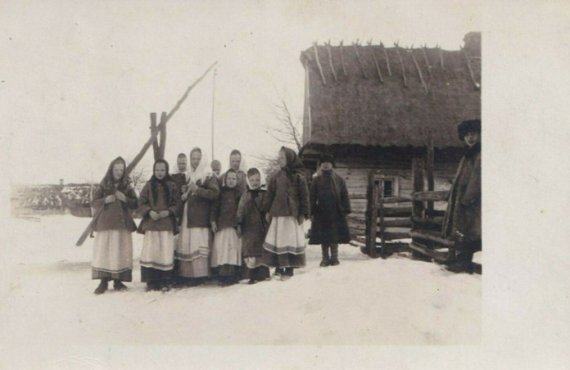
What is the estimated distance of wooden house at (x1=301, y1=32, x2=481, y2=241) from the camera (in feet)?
20.2

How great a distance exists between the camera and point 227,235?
13.9 ft

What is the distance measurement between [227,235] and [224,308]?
75 centimetres

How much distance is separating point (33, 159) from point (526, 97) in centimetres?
461

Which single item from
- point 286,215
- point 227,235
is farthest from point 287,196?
point 227,235

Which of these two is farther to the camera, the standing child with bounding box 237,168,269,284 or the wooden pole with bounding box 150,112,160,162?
the wooden pole with bounding box 150,112,160,162

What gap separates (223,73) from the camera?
434 cm

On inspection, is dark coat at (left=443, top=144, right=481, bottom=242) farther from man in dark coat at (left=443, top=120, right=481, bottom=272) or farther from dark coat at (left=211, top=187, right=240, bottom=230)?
dark coat at (left=211, top=187, right=240, bottom=230)

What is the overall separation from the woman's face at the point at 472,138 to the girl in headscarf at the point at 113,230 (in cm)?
329

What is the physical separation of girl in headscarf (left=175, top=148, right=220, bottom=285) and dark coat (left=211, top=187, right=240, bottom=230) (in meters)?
0.07

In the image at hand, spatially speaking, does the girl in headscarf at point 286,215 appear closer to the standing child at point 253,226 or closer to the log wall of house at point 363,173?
the standing child at point 253,226

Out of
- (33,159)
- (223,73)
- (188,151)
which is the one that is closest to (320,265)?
(188,151)

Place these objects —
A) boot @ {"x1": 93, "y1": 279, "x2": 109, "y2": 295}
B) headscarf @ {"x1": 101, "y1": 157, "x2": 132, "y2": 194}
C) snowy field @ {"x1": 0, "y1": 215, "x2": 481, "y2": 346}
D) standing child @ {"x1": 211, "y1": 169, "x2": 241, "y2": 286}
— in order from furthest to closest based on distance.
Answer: standing child @ {"x1": 211, "y1": 169, "x2": 241, "y2": 286} → headscarf @ {"x1": 101, "y1": 157, "x2": 132, "y2": 194} → boot @ {"x1": 93, "y1": 279, "x2": 109, "y2": 295} → snowy field @ {"x1": 0, "y1": 215, "x2": 481, "y2": 346}

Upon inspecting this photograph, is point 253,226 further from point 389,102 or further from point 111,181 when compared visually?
point 389,102

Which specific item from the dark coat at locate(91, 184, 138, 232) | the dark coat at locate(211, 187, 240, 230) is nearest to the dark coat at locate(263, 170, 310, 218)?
the dark coat at locate(211, 187, 240, 230)
